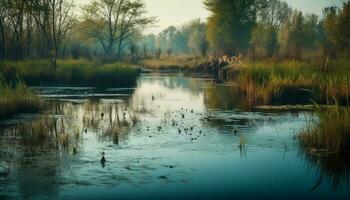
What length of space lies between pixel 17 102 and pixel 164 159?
697 centimetres

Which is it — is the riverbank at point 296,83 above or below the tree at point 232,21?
below

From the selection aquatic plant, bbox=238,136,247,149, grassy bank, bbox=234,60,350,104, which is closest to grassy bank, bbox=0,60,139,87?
grassy bank, bbox=234,60,350,104

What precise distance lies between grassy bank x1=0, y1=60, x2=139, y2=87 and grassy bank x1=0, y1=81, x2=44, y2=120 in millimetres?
8054

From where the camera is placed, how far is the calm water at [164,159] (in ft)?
24.0

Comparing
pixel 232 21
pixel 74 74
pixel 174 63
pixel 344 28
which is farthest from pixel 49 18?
pixel 232 21

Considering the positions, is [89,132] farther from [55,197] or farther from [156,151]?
[55,197]

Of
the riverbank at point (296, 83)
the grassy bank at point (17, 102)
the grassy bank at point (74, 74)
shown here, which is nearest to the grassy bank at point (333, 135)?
the riverbank at point (296, 83)

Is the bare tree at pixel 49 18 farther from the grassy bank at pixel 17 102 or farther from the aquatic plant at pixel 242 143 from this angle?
the aquatic plant at pixel 242 143

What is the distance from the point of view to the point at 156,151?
31.9 ft

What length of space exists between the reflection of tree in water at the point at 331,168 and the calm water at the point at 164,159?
0.02m

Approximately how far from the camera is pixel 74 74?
2597 centimetres

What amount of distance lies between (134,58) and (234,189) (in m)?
44.6

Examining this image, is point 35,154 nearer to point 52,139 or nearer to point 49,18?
point 52,139

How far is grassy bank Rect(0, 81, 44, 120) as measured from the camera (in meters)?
13.7
